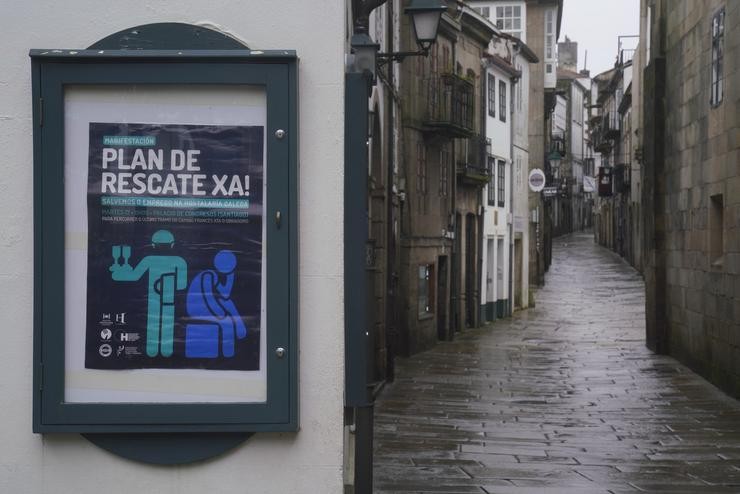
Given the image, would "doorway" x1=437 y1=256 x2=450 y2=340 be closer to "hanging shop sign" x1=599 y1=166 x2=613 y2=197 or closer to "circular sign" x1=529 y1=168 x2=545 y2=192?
"circular sign" x1=529 y1=168 x2=545 y2=192

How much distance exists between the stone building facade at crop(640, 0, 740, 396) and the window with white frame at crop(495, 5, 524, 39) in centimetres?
2248

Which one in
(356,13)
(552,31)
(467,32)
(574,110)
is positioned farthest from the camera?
(574,110)

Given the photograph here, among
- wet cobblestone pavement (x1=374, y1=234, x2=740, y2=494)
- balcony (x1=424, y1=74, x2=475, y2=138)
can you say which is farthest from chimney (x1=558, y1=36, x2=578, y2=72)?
wet cobblestone pavement (x1=374, y1=234, x2=740, y2=494)

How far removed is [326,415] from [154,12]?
7.20 feet

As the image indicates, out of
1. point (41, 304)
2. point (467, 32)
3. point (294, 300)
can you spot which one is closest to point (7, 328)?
point (41, 304)

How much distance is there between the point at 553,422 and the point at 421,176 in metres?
12.4

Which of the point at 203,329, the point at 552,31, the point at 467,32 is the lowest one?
the point at 203,329

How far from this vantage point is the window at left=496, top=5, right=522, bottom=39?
149 feet

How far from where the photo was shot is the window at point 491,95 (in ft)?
112

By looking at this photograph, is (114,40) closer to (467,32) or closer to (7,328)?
(7,328)

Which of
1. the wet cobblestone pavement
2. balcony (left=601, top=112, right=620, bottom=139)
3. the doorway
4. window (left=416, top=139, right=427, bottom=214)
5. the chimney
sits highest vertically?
the chimney

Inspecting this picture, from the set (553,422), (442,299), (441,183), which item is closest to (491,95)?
(441,183)

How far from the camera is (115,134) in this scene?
18.4 ft

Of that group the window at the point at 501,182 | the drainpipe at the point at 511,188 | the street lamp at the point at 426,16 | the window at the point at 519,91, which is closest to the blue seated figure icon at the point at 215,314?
the street lamp at the point at 426,16
